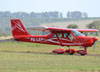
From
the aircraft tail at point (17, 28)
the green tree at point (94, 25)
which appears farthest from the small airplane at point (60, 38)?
the green tree at point (94, 25)

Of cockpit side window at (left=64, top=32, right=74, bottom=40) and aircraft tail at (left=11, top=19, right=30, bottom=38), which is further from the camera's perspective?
aircraft tail at (left=11, top=19, right=30, bottom=38)

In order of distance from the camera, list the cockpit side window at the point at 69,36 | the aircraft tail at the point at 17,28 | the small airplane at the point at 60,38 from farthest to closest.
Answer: the aircraft tail at the point at 17,28 < the cockpit side window at the point at 69,36 < the small airplane at the point at 60,38

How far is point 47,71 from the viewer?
60.8ft

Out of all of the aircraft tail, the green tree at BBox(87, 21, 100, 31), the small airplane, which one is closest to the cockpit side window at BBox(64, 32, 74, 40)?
the small airplane

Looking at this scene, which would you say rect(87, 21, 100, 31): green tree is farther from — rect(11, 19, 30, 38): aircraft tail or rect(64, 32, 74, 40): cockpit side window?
rect(64, 32, 74, 40): cockpit side window

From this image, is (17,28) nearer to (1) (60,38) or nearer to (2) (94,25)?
(1) (60,38)

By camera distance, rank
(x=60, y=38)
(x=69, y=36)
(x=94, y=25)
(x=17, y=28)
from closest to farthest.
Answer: (x=69, y=36) < (x=60, y=38) < (x=17, y=28) < (x=94, y=25)

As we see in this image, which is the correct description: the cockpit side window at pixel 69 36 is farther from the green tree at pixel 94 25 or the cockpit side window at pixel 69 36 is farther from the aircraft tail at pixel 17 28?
the green tree at pixel 94 25

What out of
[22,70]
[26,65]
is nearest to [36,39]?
[26,65]

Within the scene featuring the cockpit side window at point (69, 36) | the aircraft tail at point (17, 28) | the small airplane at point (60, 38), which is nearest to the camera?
the small airplane at point (60, 38)

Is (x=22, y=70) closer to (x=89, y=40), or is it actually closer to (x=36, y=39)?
(x=89, y=40)

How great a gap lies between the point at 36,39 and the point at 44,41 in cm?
83

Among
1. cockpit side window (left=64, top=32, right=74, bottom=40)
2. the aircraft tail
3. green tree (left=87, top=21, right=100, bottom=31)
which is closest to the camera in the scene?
cockpit side window (left=64, top=32, right=74, bottom=40)

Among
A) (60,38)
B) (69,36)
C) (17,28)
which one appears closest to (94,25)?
(17,28)
